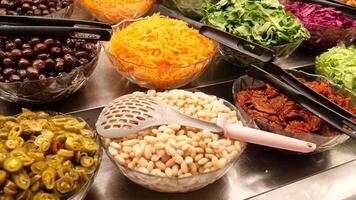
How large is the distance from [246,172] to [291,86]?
34 cm

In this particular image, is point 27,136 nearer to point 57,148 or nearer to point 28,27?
point 57,148

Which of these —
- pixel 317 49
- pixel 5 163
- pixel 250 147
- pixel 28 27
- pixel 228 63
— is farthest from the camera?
pixel 317 49

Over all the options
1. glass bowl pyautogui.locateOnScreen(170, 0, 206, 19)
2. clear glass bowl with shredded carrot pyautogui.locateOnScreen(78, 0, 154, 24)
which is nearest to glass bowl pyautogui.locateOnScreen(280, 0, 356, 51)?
glass bowl pyautogui.locateOnScreen(170, 0, 206, 19)

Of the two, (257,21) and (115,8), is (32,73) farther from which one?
(257,21)

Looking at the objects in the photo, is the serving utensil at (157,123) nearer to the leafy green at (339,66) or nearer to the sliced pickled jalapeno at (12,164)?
the sliced pickled jalapeno at (12,164)

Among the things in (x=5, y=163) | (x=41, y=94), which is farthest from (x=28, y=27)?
(x=5, y=163)

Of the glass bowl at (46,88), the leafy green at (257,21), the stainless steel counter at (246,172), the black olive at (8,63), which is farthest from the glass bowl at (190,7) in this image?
the black olive at (8,63)

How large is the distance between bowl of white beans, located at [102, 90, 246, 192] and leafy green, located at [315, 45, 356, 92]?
2.22ft

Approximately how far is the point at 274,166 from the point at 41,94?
832 mm

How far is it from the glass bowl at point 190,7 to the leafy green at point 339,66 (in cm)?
66

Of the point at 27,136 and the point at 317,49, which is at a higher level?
the point at 317,49

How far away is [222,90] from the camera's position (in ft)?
5.24

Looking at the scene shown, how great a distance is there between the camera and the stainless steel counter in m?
1.13

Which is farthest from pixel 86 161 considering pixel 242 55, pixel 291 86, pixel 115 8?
pixel 115 8
